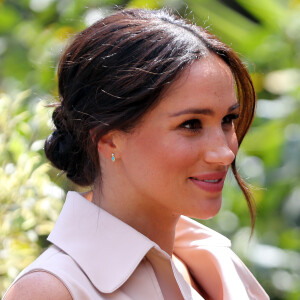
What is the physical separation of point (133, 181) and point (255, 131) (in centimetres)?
238

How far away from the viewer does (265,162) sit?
407 centimetres

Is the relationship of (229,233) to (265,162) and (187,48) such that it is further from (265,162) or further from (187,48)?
(187,48)

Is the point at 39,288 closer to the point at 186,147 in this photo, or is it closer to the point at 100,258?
the point at 100,258

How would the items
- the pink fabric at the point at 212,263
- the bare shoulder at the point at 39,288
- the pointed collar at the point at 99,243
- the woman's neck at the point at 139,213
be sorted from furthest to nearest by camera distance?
the pink fabric at the point at 212,263, the woman's neck at the point at 139,213, the pointed collar at the point at 99,243, the bare shoulder at the point at 39,288

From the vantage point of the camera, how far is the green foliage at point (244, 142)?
2.82 meters

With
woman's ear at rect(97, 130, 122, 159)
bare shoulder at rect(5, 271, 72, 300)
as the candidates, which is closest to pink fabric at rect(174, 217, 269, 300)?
woman's ear at rect(97, 130, 122, 159)

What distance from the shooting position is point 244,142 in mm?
4000

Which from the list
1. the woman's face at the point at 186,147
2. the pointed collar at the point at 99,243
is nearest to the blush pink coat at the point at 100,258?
the pointed collar at the point at 99,243

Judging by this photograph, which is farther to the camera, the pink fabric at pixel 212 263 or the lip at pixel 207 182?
the pink fabric at pixel 212 263

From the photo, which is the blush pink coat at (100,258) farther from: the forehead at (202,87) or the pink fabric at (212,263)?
the forehead at (202,87)

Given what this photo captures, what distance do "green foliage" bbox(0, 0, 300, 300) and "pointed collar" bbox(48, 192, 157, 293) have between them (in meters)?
0.45

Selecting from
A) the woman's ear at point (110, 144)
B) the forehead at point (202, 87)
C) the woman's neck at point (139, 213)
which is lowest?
the woman's neck at point (139, 213)

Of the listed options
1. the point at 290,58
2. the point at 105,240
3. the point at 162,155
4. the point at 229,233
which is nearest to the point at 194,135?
the point at 162,155

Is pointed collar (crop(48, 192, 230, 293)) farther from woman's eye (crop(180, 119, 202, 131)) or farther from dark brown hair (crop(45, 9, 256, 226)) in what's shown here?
woman's eye (crop(180, 119, 202, 131))
